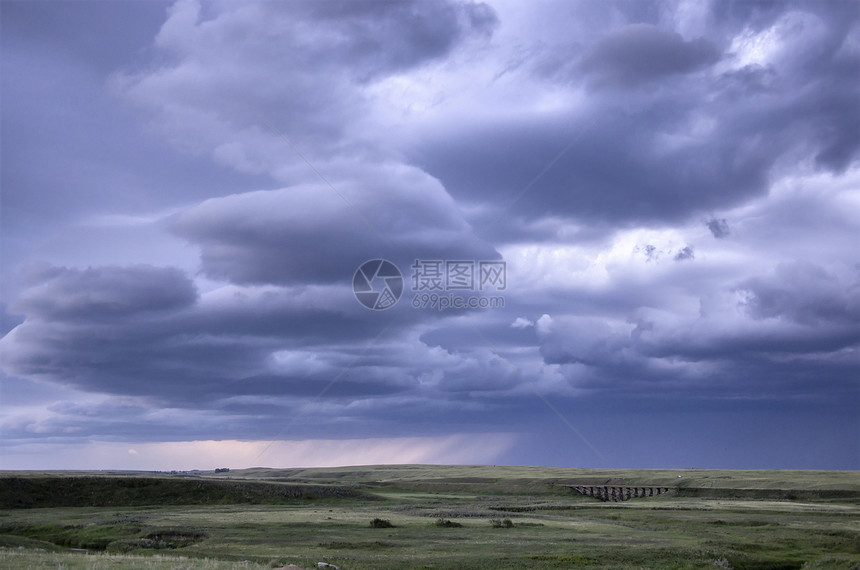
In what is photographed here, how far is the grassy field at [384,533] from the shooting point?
4753cm

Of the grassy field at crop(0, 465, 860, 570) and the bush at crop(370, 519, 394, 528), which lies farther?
the bush at crop(370, 519, 394, 528)

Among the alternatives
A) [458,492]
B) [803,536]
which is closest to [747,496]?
[458,492]

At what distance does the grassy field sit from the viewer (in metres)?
47.5

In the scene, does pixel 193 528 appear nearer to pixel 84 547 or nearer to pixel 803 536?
pixel 84 547

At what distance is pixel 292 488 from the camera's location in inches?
5103

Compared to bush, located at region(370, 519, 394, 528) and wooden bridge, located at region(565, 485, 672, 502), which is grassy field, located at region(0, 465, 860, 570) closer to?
bush, located at region(370, 519, 394, 528)

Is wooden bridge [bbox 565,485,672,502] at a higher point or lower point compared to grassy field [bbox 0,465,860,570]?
lower

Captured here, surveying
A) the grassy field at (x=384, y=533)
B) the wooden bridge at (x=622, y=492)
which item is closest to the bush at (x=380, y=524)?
the grassy field at (x=384, y=533)

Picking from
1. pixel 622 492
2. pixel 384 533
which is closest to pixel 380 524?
pixel 384 533

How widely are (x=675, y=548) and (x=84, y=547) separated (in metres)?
51.6

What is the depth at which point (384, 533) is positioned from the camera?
212 ft

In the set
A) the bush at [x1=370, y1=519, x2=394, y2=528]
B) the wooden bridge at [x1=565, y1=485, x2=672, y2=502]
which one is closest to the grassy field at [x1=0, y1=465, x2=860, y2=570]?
the bush at [x1=370, y1=519, x2=394, y2=528]

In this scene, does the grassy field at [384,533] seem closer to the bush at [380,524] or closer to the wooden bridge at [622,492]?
the bush at [380,524]

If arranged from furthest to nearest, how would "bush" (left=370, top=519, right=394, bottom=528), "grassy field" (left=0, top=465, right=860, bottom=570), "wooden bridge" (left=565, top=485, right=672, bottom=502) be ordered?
"wooden bridge" (left=565, top=485, right=672, bottom=502), "bush" (left=370, top=519, right=394, bottom=528), "grassy field" (left=0, top=465, right=860, bottom=570)
